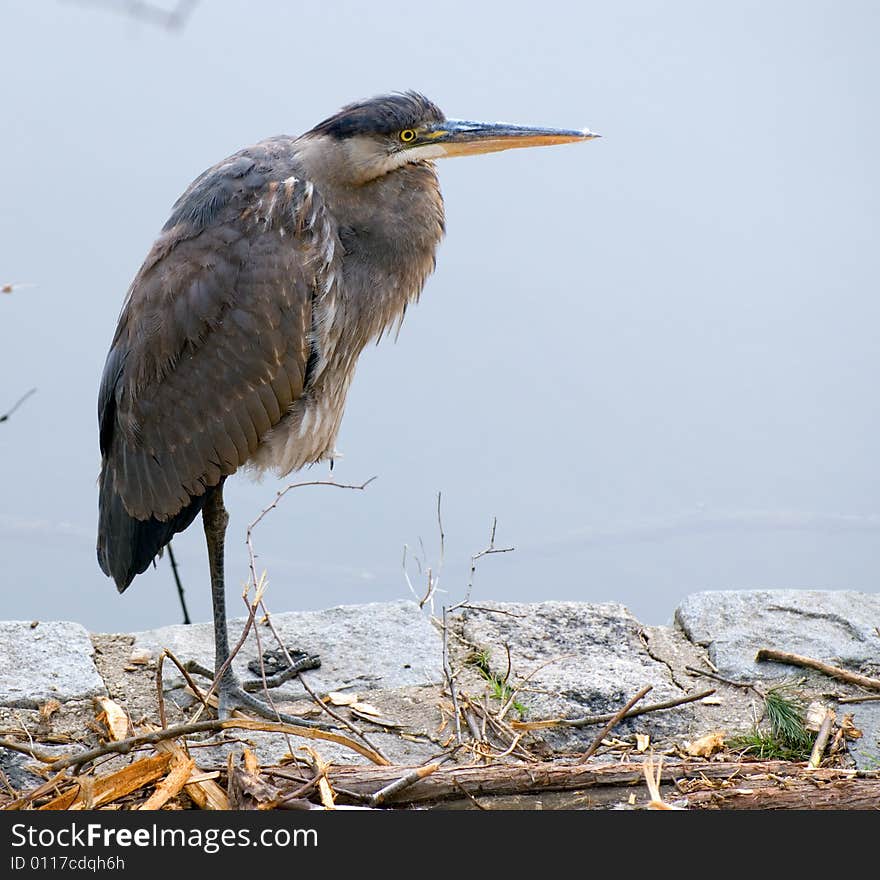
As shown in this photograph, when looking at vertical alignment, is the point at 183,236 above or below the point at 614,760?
above

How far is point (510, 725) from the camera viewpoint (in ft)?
9.63

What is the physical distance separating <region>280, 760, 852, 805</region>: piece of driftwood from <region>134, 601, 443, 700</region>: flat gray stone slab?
0.83 m

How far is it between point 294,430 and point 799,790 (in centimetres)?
157

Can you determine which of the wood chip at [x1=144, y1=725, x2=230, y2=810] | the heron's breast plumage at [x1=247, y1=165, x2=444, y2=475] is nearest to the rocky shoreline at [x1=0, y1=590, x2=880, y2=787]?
the wood chip at [x1=144, y1=725, x2=230, y2=810]

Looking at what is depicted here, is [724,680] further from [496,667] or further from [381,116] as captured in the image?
[381,116]

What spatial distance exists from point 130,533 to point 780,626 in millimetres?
1887

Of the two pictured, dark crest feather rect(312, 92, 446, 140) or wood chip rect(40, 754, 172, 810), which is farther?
dark crest feather rect(312, 92, 446, 140)

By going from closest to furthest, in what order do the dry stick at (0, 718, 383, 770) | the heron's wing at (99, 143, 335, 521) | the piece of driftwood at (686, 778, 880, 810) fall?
the dry stick at (0, 718, 383, 770)
the piece of driftwood at (686, 778, 880, 810)
the heron's wing at (99, 143, 335, 521)

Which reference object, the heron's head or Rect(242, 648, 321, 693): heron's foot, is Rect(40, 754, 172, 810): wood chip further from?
the heron's head

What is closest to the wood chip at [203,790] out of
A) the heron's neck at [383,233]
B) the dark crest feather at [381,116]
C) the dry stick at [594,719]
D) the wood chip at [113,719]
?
the wood chip at [113,719]

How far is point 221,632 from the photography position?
3.31 m

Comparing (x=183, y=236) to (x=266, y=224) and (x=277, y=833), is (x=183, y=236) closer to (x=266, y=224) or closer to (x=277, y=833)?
(x=266, y=224)

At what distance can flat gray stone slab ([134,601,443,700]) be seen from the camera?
340 centimetres

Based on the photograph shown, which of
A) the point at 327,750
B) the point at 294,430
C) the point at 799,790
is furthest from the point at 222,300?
the point at 799,790
